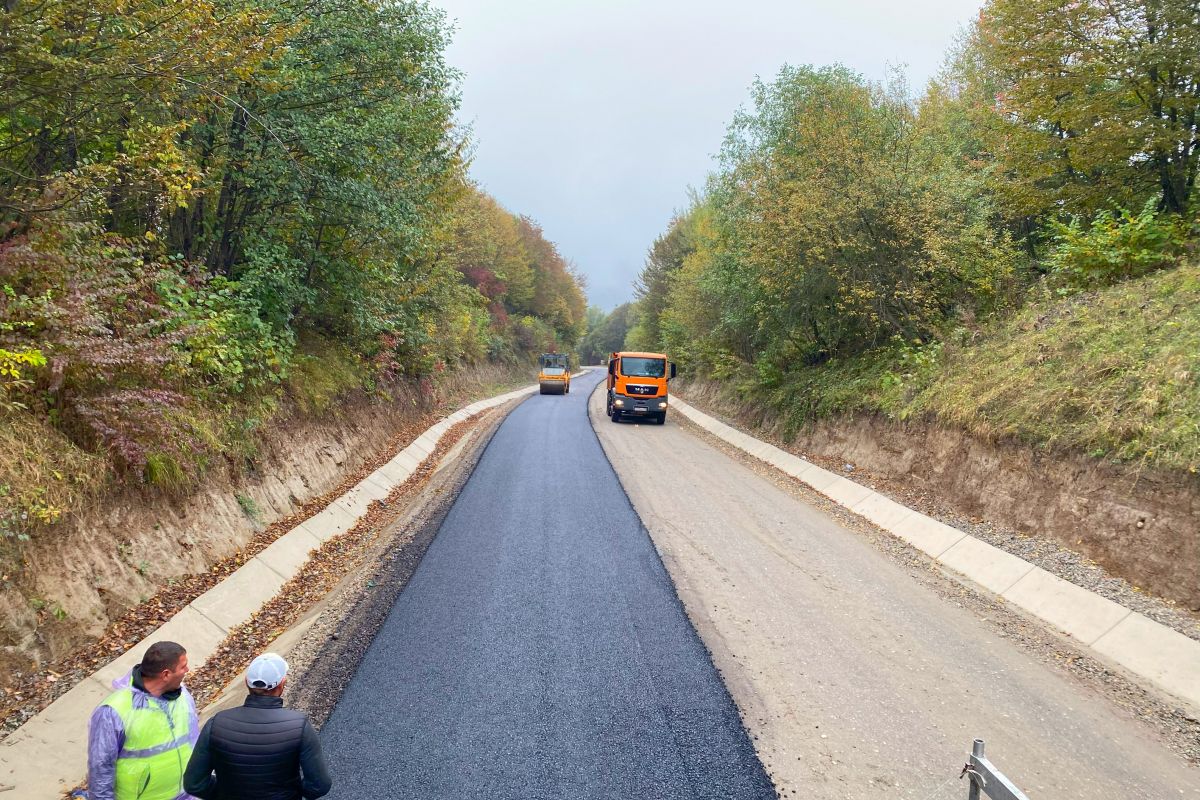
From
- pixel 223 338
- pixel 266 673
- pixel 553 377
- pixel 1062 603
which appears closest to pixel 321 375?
pixel 223 338

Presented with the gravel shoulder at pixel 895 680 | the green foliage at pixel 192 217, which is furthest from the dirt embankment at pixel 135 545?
the gravel shoulder at pixel 895 680

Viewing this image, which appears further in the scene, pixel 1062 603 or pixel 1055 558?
pixel 1055 558

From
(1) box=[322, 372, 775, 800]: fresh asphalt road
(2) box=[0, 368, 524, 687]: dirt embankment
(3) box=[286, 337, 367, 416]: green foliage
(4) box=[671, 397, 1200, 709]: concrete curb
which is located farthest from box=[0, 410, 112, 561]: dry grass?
(4) box=[671, 397, 1200, 709]: concrete curb

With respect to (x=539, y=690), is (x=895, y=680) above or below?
below

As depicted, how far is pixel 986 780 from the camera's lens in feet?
10.3

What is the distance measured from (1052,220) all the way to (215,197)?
15.7m

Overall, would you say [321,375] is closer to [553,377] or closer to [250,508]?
[250,508]

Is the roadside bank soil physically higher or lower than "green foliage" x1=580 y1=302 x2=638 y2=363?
lower

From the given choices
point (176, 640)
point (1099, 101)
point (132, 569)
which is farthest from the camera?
point (1099, 101)

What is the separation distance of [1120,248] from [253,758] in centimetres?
1466

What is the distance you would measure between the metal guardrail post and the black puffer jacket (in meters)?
3.29

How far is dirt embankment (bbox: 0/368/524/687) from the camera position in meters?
4.55

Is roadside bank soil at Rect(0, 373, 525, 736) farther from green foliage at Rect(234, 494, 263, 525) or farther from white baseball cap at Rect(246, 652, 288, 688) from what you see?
white baseball cap at Rect(246, 652, 288, 688)

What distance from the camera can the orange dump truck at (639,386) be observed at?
2289 cm
